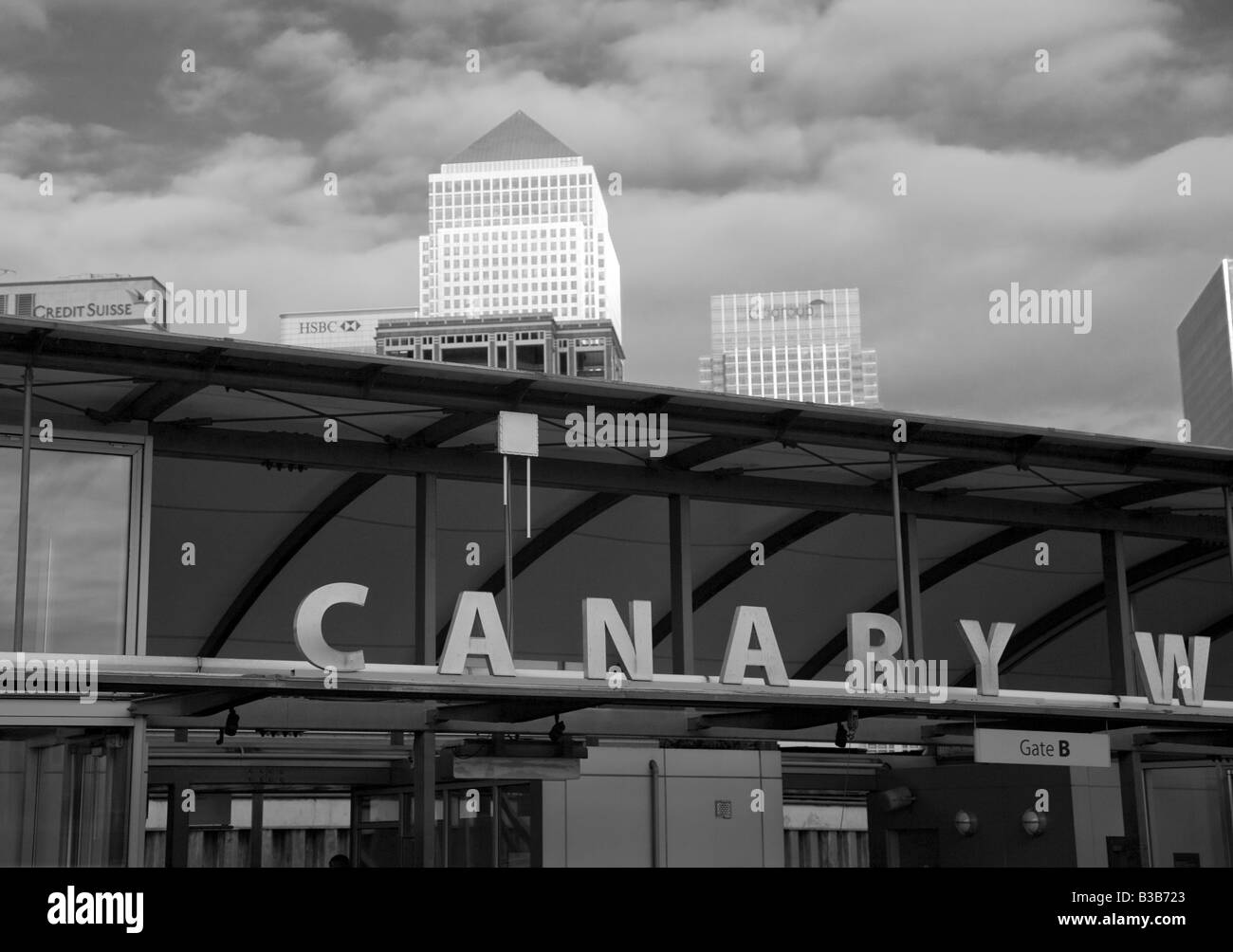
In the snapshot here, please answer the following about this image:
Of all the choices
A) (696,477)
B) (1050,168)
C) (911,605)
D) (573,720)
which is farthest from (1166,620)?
(1050,168)

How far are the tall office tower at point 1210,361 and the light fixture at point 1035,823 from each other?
344 ft

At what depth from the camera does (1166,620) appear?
28.4 meters

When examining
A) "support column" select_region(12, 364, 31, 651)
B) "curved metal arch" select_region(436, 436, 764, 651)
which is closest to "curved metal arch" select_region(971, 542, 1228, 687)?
"curved metal arch" select_region(436, 436, 764, 651)

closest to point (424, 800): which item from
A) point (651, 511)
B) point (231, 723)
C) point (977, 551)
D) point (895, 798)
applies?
point (231, 723)

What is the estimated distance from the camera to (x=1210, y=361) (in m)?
140

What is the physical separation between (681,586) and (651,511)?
10.2ft

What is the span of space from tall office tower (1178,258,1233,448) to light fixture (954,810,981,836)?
105 m

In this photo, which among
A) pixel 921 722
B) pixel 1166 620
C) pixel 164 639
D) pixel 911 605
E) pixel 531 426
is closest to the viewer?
pixel 531 426

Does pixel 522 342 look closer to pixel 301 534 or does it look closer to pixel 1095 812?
pixel 301 534

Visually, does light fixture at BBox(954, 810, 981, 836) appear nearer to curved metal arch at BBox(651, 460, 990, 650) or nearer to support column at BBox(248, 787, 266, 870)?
curved metal arch at BBox(651, 460, 990, 650)

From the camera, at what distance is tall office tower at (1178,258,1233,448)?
415ft
